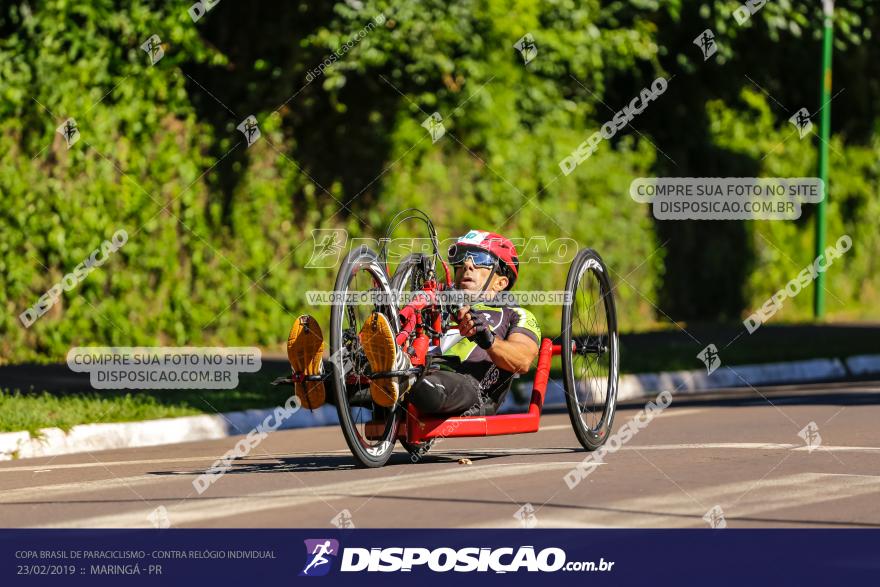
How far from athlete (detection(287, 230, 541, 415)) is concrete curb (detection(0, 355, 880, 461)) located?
10.6 feet

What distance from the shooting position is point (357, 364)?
29.2ft

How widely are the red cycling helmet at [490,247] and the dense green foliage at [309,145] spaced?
306 inches

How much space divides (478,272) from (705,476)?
5.81 feet

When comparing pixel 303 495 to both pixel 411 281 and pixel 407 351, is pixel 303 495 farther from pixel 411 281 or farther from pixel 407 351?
pixel 411 281

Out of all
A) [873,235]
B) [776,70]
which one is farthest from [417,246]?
[873,235]

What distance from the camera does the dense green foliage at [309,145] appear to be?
16641 mm

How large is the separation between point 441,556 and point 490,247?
10.9 feet

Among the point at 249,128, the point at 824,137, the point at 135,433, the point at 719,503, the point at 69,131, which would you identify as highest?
the point at 824,137

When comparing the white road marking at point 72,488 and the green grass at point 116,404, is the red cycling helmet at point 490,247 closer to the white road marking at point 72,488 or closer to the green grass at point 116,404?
the white road marking at point 72,488

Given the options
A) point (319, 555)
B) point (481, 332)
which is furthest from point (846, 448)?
point (319, 555)

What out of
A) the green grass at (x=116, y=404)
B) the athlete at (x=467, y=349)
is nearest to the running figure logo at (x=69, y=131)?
the green grass at (x=116, y=404)

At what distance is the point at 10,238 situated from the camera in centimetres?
1628

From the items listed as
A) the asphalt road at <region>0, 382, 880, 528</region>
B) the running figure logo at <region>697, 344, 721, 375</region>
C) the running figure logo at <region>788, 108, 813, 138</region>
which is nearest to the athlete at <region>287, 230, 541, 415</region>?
the asphalt road at <region>0, 382, 880, 528</region>

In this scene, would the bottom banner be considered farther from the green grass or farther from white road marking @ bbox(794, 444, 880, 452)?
the green grass
